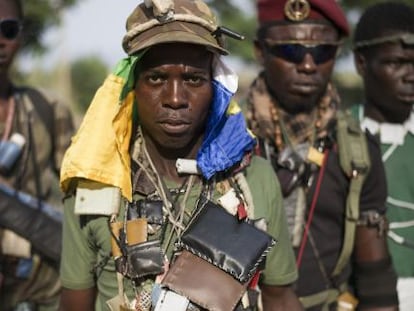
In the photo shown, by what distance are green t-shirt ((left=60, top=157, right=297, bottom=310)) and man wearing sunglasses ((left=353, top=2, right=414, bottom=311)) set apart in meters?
1.51

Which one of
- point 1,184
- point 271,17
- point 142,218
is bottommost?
point 1,184

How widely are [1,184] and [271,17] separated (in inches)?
68.3

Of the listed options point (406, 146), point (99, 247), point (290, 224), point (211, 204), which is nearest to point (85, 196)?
point (99, 247)

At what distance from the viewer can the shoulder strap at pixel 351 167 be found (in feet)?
13.3

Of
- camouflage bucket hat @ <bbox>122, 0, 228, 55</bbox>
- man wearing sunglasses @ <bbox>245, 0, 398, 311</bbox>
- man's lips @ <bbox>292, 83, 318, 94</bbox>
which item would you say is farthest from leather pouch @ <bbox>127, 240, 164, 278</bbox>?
man's lips @ <bbox>292, 83, 318, 94</bbox>

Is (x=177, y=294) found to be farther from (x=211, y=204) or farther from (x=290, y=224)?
(x=290, y=224)

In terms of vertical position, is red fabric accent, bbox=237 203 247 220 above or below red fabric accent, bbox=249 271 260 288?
above

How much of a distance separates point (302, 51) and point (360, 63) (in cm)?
92

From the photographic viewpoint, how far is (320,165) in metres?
4.20

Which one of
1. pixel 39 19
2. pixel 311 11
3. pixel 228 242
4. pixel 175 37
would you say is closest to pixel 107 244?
pixel 228 242

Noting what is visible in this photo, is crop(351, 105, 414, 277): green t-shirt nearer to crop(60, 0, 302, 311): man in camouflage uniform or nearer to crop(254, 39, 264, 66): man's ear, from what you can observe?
crop(254, 39, 264, 66): man's ear

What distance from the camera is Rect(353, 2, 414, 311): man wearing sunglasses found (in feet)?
15.4

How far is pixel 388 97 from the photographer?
4902mm

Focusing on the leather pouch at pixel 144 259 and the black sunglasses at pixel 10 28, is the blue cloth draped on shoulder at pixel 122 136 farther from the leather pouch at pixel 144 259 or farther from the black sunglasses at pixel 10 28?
the black sunglasses at pixel 10 28
